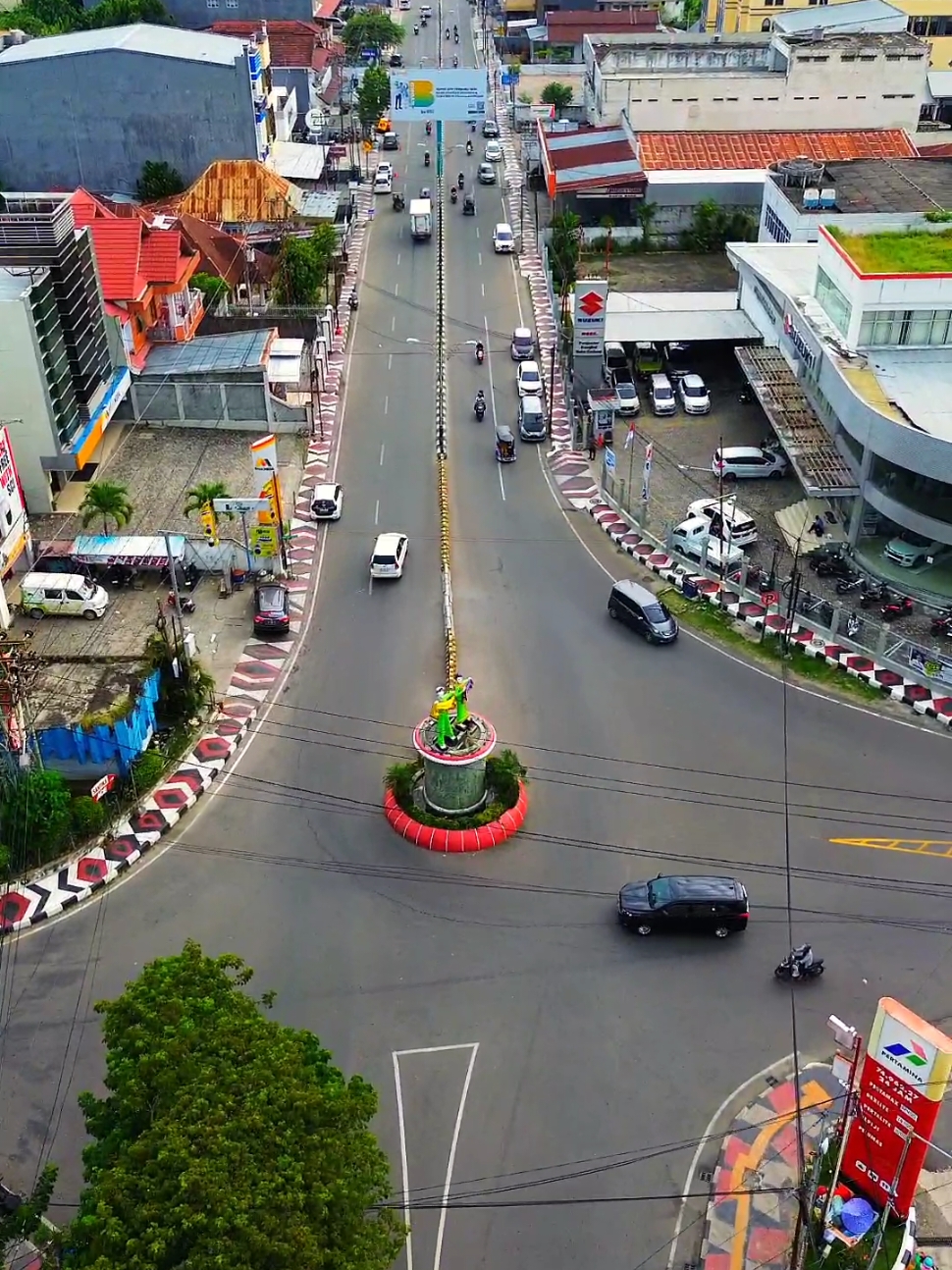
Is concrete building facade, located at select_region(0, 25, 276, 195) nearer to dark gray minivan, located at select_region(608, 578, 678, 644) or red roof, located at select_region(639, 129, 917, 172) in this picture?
red roof, located at select_region(639, 129, 917, 172)

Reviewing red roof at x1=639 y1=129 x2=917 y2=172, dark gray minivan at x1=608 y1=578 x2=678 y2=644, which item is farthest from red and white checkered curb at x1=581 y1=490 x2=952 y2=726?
red roof at x1=639 y1=129 x2=917 y2=172

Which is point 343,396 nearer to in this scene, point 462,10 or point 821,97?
point 821,97

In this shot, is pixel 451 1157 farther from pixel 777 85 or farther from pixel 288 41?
pixel 288 41

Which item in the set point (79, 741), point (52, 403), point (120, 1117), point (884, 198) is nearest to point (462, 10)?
point (884, 198)

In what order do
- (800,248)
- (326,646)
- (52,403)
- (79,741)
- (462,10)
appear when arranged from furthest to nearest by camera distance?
(462,10), (800,248), (52,403), (326,646), (79,741)

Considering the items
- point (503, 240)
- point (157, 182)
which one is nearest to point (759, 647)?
point (503, 240)
